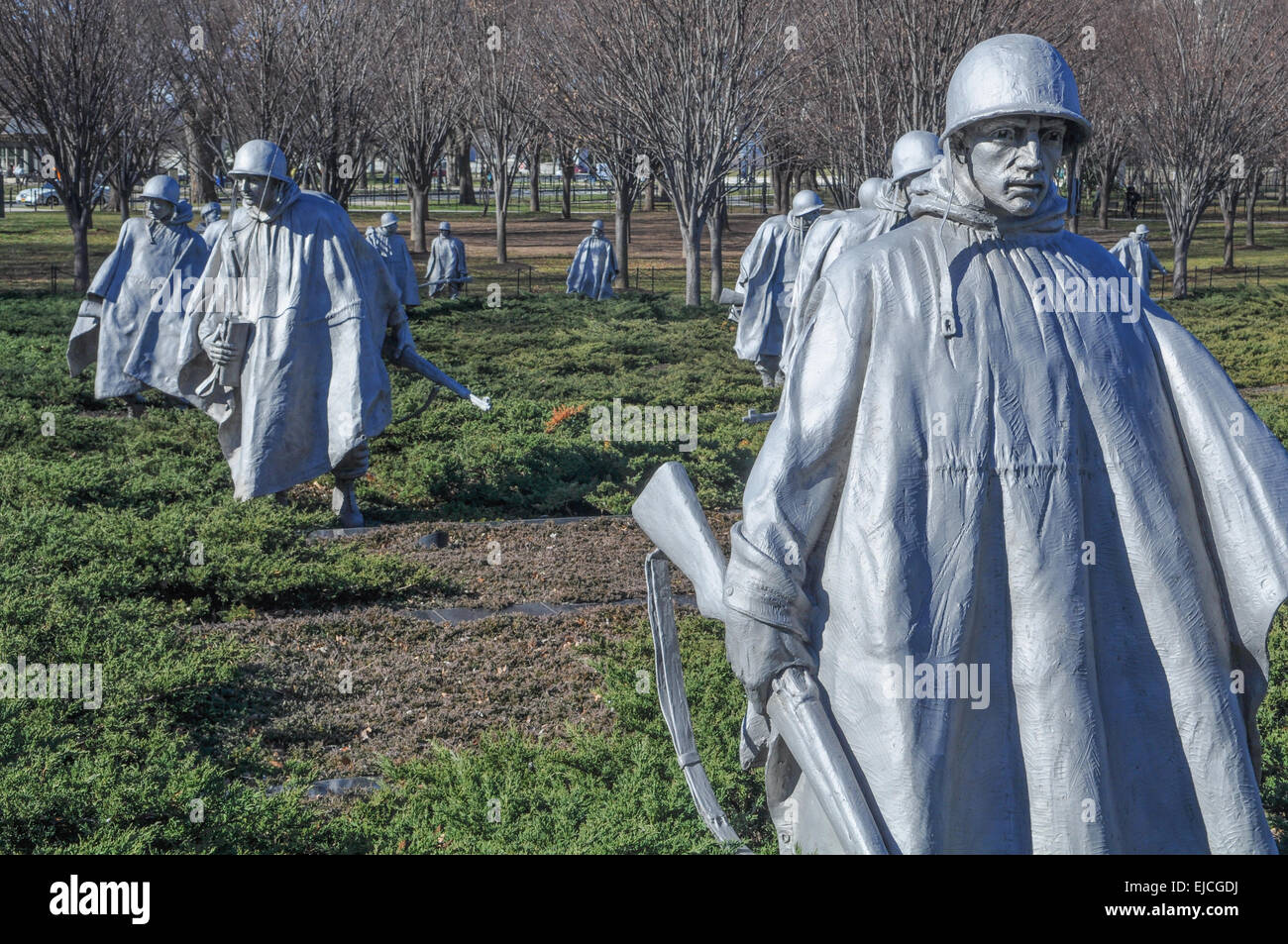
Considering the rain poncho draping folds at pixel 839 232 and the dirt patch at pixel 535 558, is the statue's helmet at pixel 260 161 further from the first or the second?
the rain poncho draping folds at pixel 839 232

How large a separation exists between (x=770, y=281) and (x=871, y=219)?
243 inches

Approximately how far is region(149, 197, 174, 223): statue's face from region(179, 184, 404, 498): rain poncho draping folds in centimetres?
583

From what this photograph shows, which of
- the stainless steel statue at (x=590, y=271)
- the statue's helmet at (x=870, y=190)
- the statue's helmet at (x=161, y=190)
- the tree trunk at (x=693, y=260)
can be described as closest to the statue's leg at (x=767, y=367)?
the statue's helmet at (x=870, y=190)

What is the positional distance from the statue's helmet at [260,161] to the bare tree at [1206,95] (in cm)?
2547

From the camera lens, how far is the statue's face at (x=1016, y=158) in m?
3.24

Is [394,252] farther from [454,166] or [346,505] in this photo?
[454,166]

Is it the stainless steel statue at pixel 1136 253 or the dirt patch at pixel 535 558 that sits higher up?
the stainless steel statue at pixel 1136 253

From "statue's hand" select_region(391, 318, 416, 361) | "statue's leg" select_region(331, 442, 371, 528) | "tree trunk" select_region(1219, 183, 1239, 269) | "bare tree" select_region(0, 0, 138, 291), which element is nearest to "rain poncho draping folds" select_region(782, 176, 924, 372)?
"statue's hand" select_region(391, 318, 416, 361)

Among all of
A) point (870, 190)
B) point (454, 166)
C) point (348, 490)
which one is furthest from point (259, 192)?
point (454, 166)

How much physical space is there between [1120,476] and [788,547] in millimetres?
715

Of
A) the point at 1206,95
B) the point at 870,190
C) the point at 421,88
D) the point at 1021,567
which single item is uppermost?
the point at 421,88

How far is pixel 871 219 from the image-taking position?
1244 cm

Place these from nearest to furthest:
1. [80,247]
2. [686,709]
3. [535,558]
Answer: [686,709] < [535,558] < [80,247]

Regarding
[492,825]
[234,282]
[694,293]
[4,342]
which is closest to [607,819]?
[492,825]
